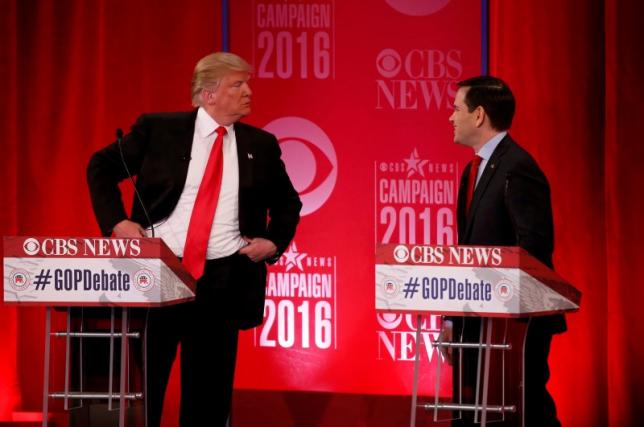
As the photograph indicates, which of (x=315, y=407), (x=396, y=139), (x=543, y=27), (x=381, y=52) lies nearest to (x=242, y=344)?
(x=315, y=407)

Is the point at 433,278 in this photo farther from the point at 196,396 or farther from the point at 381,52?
the point at 381,52

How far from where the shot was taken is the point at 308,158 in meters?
4.71

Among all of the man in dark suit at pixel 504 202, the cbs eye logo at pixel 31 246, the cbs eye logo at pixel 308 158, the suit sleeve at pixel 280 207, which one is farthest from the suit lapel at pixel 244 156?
the cbs eye logo at pixel 308 158

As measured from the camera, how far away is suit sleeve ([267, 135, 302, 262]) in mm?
3477

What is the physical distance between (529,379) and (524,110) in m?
1.82

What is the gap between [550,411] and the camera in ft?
9.55

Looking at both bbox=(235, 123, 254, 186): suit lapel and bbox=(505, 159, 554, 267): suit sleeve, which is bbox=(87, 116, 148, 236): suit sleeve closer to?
bbox=(235, 123, 254, 186): suit lapel

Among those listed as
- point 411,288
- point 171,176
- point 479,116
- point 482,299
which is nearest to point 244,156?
point 171,176

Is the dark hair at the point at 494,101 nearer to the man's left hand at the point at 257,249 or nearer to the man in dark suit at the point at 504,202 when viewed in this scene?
the man in dark suit at the point at 504,202

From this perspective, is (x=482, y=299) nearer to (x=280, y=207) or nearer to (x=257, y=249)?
(x=257, y=249)

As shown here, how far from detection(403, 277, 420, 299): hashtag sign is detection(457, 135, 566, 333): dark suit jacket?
1.50 feet

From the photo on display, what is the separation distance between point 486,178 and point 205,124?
0.98m

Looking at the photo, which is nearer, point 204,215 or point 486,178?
point 486,178

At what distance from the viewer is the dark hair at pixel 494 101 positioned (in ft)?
10.5
